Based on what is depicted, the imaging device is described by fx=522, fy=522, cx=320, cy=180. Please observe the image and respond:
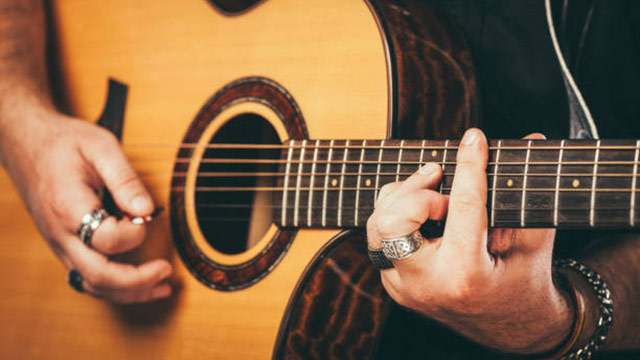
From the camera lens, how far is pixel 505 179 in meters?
0.68

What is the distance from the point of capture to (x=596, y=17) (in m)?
0.96

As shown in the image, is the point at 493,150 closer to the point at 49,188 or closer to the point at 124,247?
the point at 124,247

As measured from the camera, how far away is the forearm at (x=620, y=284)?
854mm

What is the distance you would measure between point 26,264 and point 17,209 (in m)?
0.14

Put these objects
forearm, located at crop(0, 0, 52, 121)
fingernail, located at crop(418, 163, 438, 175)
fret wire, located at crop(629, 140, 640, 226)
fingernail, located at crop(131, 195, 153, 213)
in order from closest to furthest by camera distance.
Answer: fret wire, located at crop(629, 140, 640, 226)
fingernail, located at crop(418, 163, 438, 175)
fingernail, located at crop(131, 195, 153, 213)
forearm, located at crop(0, 0, 52, 121)

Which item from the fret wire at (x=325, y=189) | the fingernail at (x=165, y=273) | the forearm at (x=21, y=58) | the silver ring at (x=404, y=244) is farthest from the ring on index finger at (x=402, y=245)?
the forearm at (x=21, y=58)

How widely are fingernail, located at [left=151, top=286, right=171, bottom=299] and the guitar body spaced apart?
0.02 m

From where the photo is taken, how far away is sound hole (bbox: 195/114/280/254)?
1.03 metres

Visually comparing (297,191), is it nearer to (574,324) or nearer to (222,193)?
(222,193)

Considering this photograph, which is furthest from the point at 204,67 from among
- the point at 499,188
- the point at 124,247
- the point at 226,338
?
the point at 499,188

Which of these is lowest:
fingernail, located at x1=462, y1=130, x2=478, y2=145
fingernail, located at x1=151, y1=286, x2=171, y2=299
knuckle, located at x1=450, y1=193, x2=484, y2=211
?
fingernail, located at x1=151, y1=286, x2=171, y2=299

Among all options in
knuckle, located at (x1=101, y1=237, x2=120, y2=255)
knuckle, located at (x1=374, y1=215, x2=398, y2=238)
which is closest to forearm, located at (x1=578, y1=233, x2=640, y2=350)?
knuckle, located at (x1=374, y1=215, x2=398, y2=238)

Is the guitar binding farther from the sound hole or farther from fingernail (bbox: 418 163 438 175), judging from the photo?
fingernail (bbox: 418 163 438 175)

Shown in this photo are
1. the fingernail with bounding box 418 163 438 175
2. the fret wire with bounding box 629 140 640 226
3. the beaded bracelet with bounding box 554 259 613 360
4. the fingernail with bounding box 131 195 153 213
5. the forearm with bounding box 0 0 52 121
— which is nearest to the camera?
the fret wire with bounding box 629 140 640 226
